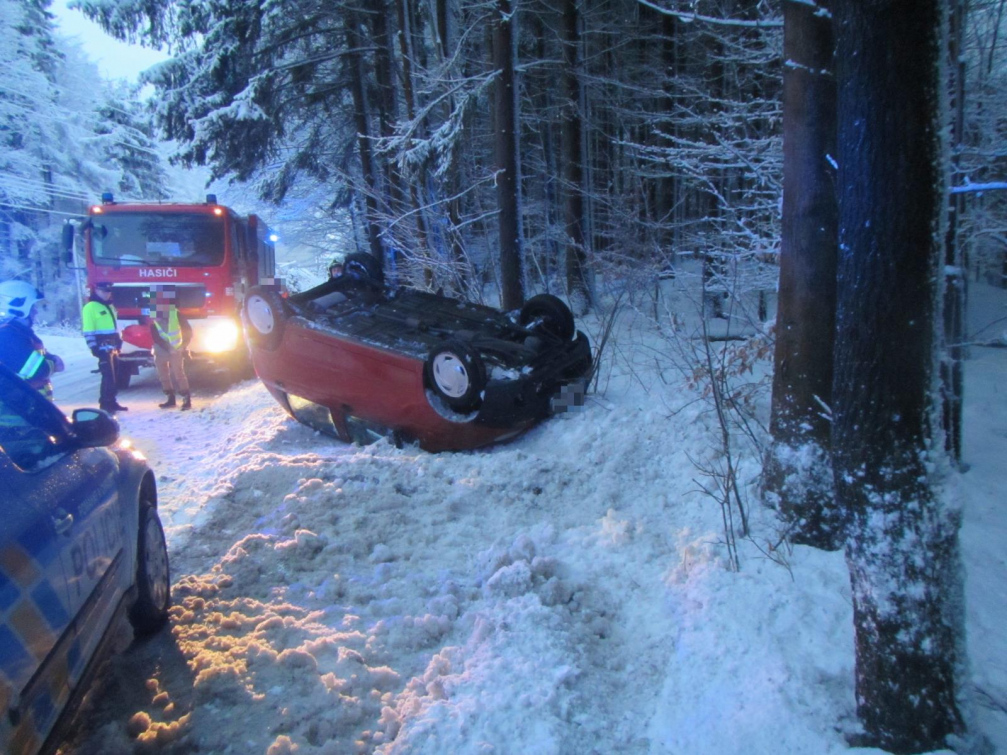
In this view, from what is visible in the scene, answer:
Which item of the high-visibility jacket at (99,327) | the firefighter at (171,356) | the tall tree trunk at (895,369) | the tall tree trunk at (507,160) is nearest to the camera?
the tall tree trunk at (895,369)

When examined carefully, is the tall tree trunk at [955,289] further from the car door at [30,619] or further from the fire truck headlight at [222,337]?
the fire truck headlight at [222,337]

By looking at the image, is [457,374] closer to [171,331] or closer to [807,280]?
[807,280]

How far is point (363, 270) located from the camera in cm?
764

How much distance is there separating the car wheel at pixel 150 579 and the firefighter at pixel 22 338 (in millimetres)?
2724

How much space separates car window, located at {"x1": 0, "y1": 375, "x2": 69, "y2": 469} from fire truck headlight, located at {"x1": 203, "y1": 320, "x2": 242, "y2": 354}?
25.7ft

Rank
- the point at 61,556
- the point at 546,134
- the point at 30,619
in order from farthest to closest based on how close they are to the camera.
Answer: the point at 546,134 → the point at 61,556 → the point at 30,619

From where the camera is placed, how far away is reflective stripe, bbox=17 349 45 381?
5.58m

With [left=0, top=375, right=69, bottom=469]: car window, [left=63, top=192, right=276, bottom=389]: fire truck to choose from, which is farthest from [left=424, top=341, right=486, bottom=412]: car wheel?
[left=63, top=192, right=276, bottom=389]: fire truck

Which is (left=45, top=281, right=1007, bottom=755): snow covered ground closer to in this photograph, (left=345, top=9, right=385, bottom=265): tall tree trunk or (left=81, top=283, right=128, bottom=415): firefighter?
(left=81, top=283, right=128, bottom=415): firefighter

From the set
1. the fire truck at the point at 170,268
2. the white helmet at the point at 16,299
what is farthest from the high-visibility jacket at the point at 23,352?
the fire truck at the point at 170,268

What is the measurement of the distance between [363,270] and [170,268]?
470 cm

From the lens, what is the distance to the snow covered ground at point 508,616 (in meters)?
Answer: 2.54

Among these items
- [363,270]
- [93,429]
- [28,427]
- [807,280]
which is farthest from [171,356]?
[807,280]

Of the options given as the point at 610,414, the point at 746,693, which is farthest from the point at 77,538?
the point at 610,414
